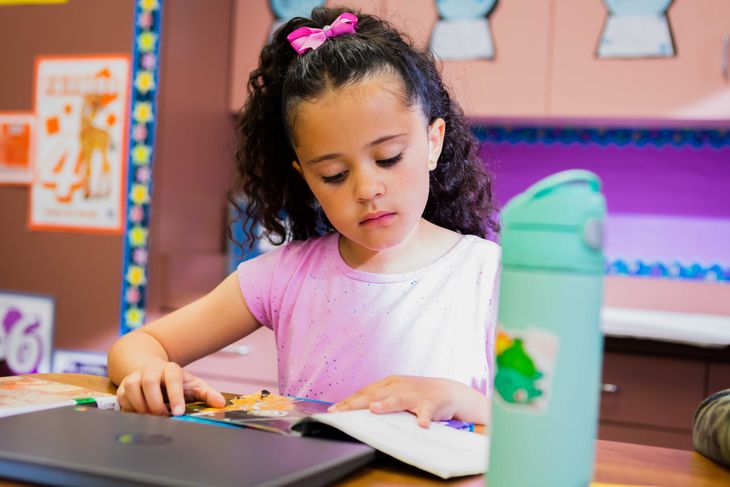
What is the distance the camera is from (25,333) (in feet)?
8.59

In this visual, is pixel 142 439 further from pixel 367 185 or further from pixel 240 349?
pixel 240 349

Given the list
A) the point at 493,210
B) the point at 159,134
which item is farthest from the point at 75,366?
the point at 493,210

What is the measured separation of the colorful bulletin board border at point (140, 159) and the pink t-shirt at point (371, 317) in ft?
4.17

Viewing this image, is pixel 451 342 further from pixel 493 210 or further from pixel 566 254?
pixel 566 254

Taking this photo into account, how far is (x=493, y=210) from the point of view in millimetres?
1443

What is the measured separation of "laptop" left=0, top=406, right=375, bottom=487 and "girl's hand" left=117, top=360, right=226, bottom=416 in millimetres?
88

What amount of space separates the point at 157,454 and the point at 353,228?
531 millimetres

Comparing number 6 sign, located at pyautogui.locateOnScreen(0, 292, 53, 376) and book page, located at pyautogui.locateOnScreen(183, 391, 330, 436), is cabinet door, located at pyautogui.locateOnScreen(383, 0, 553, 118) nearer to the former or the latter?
number 6 sign, located at pyautogui.locateOnScreen(0, 292, 53, 376)

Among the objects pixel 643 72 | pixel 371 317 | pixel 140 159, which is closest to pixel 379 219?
pixel 371 317

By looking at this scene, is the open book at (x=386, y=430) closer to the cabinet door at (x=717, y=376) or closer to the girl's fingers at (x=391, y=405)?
the girl's fingers at (x=391, y=405)

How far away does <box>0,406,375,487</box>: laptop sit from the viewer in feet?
1.75

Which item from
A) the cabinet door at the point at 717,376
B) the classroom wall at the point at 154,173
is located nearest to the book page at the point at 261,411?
the cabinet door at the point at 717,376

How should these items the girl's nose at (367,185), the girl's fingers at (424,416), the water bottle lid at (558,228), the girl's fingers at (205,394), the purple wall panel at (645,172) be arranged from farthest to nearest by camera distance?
the purple wall panel at (645,172), the girl's nose at (367,185), the girl's fingers at (205,394), the girl's fingers at (424,416), the water bottle lid at (558,228)

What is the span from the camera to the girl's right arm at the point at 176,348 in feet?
2.66
